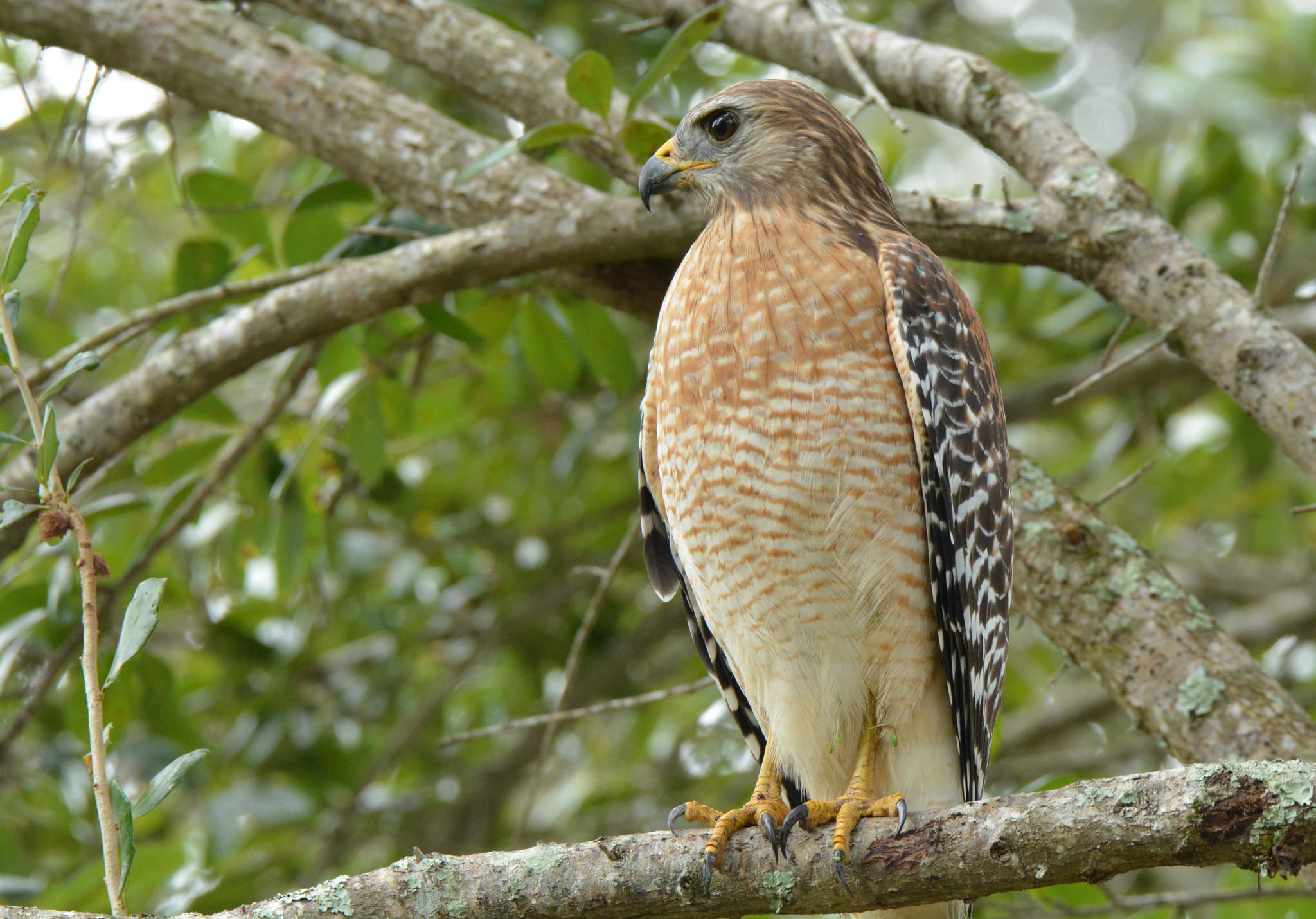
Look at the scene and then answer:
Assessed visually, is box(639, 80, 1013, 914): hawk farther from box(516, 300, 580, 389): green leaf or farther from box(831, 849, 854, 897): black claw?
box(516, 300, 580, 389): green leaf

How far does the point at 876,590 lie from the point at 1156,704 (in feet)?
3.02

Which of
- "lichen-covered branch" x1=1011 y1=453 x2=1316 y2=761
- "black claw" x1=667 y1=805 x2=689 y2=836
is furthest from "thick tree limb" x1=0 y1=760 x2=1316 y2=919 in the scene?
"lichen-covered branch" x1=1011 y1=453 x2=1316 y2=761

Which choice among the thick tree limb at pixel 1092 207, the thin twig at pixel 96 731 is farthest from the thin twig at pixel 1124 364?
the thin twig at pixel 96 731

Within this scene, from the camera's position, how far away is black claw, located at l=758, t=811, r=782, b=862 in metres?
2.95

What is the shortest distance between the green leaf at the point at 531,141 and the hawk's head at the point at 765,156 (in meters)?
0.27

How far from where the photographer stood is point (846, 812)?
2.99 m

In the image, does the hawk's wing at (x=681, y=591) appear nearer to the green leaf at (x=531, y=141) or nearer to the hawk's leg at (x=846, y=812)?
the hawk's leg at (x=846, y=812)

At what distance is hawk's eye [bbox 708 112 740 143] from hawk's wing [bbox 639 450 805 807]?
4.07 ft

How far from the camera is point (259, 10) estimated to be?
6645mm

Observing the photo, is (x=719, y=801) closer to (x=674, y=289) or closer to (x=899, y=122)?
(x=674, y=289)

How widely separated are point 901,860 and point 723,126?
2.55 meters

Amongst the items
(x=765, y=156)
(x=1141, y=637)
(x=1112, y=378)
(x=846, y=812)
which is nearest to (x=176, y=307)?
(x=765, y=156)

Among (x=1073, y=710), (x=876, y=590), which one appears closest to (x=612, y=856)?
(x=876, y=590)

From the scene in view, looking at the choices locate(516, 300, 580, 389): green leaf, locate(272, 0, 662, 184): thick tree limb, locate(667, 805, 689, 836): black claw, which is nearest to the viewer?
locate(667, 805, 689, 836): black claw
